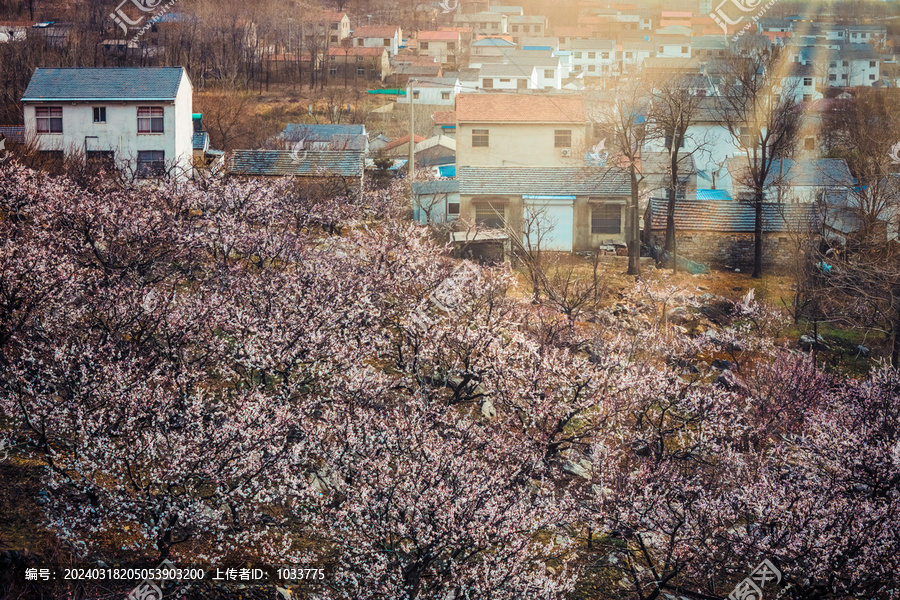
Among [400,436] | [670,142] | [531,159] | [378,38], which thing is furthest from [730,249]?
[378,38]

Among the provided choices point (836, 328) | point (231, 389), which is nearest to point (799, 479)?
point (231, 389)

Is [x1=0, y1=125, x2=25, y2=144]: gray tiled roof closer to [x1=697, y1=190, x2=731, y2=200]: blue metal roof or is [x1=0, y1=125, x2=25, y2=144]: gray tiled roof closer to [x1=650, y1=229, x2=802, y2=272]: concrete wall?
[x1=650, y1=229, x2=802, y2=272]: concrete wall

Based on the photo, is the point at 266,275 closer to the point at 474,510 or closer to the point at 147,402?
the point at 147,402

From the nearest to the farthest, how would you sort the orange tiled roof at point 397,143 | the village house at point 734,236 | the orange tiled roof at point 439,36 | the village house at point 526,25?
the village house at point 734,236
the orange tiled roof at point 397,143
the orange tiled roof at point 439,36
the village house at point 526,25

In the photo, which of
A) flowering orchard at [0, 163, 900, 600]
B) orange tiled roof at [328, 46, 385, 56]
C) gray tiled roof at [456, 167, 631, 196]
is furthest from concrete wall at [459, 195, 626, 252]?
orange tiled roof at [328, 46, 385, 56]

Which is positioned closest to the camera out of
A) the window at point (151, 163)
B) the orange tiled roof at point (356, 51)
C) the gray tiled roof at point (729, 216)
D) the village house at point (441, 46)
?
the gray tiled roof at point (729, 216)

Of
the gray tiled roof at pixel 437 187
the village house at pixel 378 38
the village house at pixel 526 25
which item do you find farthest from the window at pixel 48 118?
the village house at pixel 526 25

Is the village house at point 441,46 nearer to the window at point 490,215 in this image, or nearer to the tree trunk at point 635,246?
the window at point 490,215
